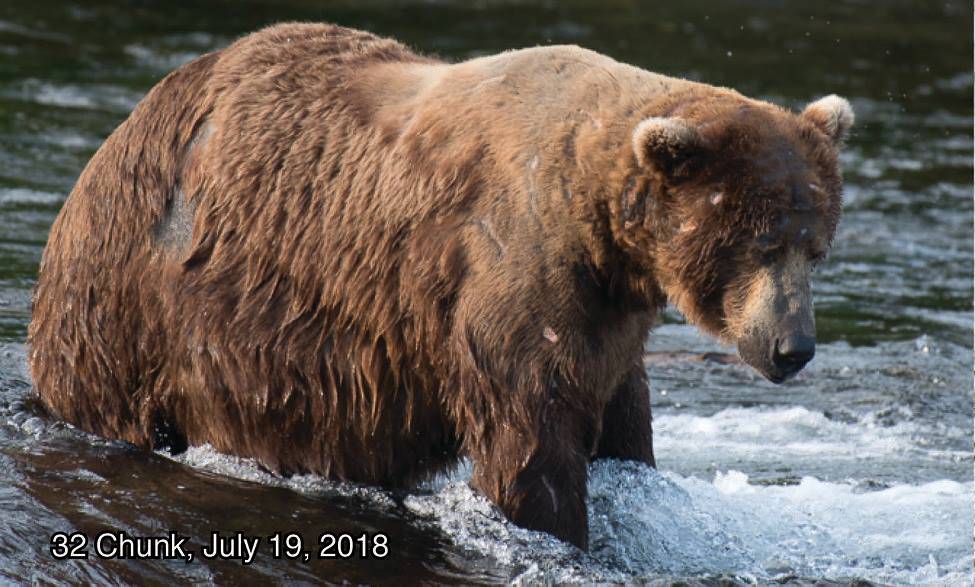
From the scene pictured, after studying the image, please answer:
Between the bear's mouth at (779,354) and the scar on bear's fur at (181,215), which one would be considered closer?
the bear's mouth at (779,354)

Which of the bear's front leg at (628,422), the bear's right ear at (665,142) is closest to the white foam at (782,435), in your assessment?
the bear's front leg at (628,422)

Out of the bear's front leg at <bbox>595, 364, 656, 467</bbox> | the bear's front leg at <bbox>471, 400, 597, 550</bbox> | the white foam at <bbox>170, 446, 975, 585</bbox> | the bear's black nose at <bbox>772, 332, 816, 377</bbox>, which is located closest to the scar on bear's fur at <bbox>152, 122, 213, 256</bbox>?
the white foam at <bbox>170, 446, 975, 585</bbox>

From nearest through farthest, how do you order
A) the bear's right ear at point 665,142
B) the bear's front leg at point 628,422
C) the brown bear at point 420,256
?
the bear's right ear at point 665,142 < the brown bear at point 420,256 < the bear's front leg at point 628,422

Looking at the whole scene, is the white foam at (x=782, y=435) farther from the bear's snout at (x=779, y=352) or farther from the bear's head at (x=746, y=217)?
the bear's head at (x=746, y=217)

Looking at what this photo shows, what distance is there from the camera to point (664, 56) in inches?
727

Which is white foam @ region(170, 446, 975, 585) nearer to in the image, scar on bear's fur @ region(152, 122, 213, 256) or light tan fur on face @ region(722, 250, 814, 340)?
scar on bear's fur @ region(152, 122, 213, 256)

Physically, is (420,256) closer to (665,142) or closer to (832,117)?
(665,142)

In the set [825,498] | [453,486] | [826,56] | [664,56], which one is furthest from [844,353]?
[826,56]

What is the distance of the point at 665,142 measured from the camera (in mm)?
5531

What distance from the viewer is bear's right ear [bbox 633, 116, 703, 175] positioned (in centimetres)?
552

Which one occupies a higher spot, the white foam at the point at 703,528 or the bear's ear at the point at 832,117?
the bear's ear at the point at 832,117

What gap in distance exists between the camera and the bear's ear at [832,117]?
19.6ft

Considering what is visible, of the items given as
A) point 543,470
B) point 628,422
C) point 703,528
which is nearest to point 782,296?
point 543,470

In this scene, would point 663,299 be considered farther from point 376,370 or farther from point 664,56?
point 664,56
